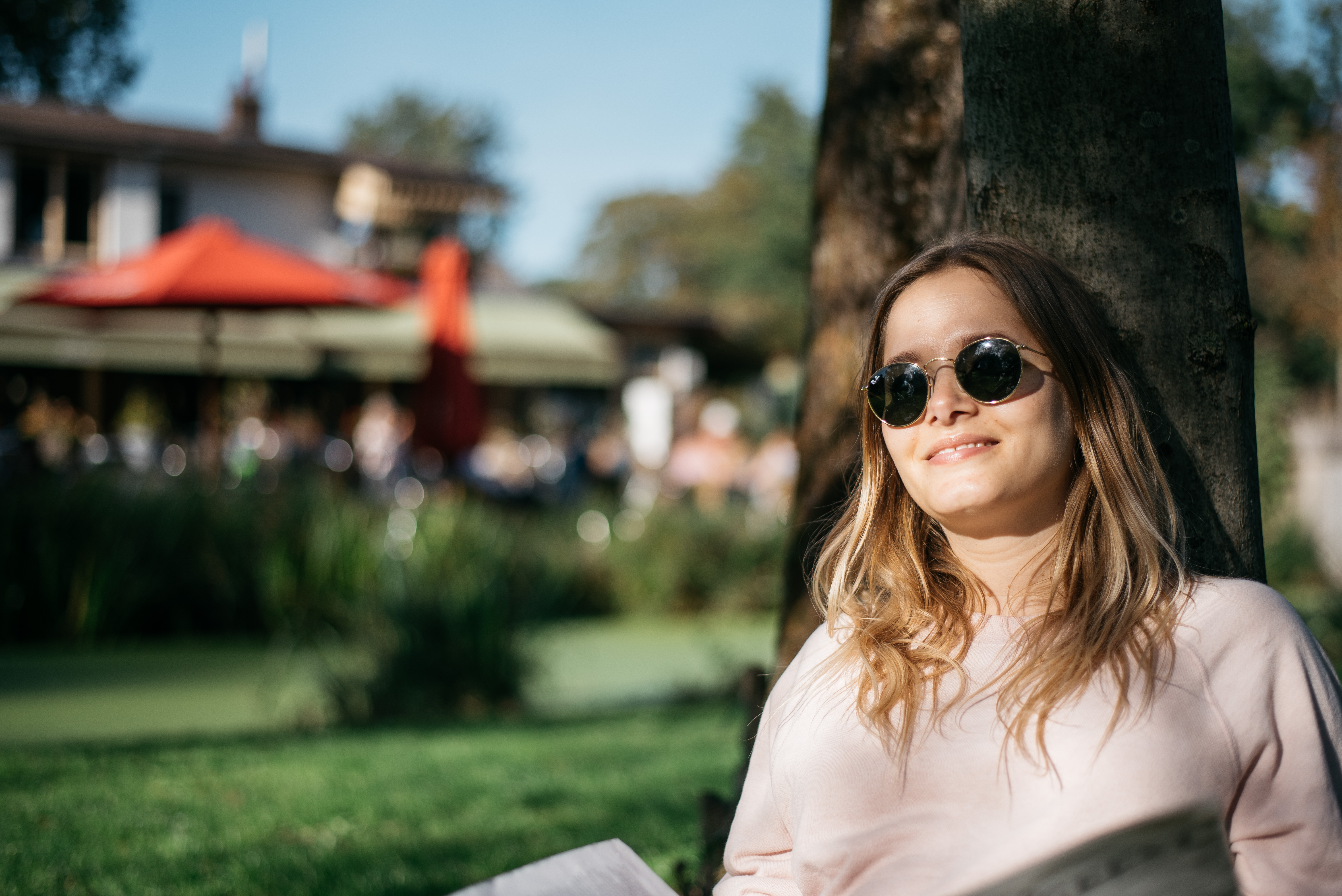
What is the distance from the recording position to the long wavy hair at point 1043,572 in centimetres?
150

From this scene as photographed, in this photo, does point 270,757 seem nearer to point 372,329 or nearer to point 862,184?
point 862,184

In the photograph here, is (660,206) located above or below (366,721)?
above

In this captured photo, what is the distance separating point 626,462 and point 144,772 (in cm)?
1261

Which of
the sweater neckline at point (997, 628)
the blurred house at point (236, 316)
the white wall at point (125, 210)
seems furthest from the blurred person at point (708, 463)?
the sweater neckline at point (997, 628)

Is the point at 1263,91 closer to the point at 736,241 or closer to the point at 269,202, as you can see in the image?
the point at 269,202

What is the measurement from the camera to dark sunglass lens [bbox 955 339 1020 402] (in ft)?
5.45

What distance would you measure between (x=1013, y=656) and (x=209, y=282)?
8.26m

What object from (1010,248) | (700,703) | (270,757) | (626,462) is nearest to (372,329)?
(626,462)

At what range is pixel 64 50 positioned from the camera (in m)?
21.4

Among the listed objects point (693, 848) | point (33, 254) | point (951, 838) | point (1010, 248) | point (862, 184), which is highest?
point (33, 254)

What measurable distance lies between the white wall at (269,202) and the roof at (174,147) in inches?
10.6

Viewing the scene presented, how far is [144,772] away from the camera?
445cm

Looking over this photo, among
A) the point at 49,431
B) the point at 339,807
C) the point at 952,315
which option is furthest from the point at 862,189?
the point at 49,431

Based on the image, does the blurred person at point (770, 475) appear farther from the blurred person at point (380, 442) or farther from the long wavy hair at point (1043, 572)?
the long wavy hair at point (1043, 572)
